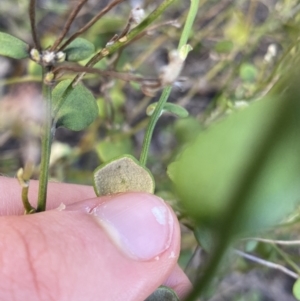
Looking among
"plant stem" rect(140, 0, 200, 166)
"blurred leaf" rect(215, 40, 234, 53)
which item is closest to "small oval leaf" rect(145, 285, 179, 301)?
"plant stem" rect(140, 0, 200, 166)

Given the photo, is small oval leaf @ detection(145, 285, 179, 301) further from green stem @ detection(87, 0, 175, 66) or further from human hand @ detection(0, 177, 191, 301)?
green stem @ detection(87, 0, 175, 66)

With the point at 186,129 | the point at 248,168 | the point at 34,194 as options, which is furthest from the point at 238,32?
the point at 248,168

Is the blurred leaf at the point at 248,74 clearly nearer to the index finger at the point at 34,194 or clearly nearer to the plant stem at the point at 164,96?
the index finger at the point at 34,194

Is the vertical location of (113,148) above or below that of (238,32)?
below

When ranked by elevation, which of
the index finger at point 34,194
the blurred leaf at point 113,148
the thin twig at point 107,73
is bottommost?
the index finger at point 34,194

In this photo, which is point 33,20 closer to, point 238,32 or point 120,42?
point 120,42

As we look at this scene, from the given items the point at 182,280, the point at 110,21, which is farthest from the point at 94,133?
the point at 182,280

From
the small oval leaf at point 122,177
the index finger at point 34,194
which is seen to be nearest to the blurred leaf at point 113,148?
the index finger at point 34,194
